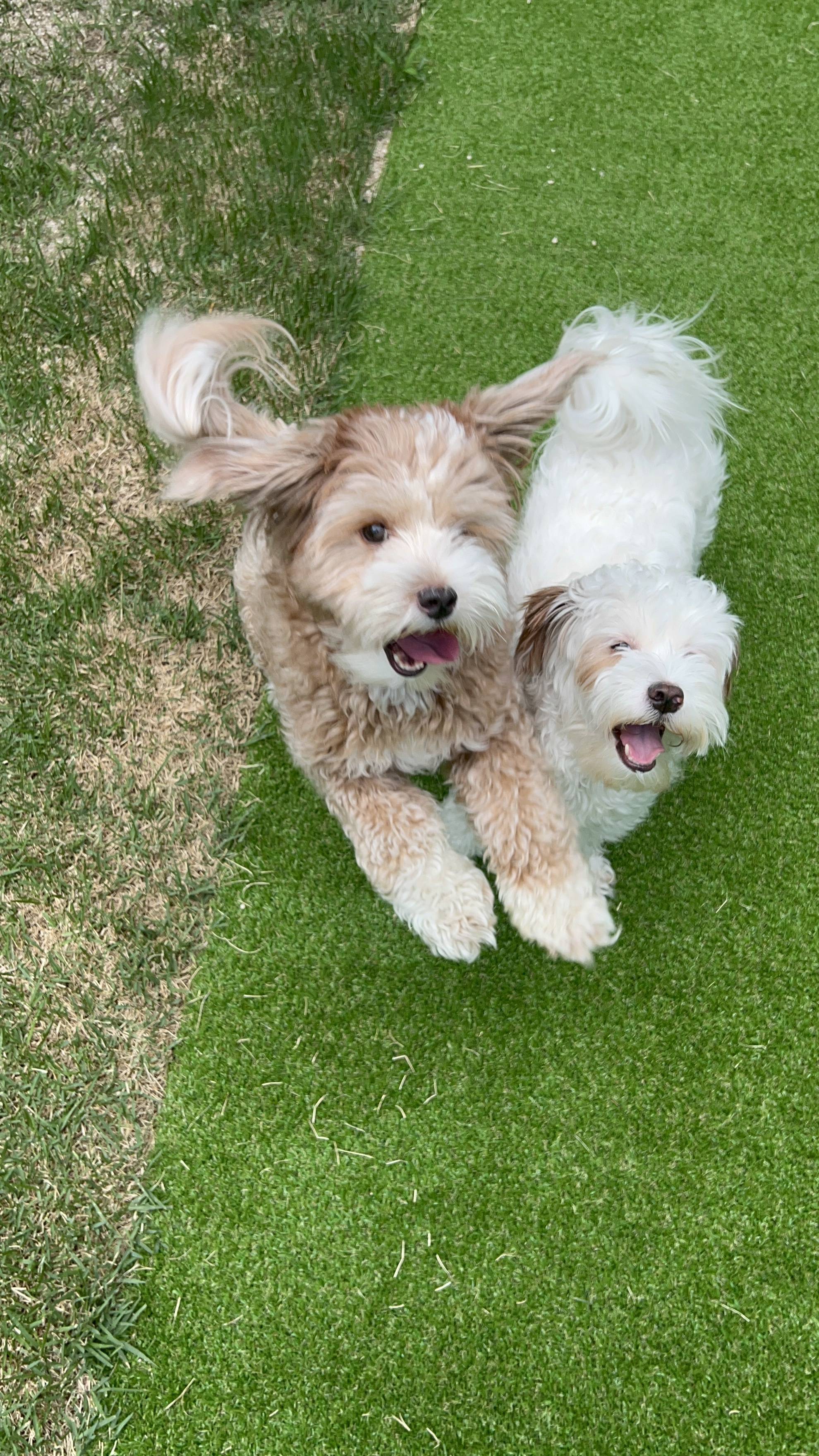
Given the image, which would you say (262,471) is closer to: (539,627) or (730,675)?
(539,627)

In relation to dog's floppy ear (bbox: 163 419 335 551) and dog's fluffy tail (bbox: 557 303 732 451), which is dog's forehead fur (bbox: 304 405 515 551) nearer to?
dog's floppy ear (bbox: 163 419 335 551)

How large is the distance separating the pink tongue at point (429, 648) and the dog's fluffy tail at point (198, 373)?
513 mm

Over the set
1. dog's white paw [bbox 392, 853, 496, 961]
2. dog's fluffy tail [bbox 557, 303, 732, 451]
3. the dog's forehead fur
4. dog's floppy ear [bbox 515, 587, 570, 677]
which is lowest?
dog's white paw [bbox 392, 853, 496, 961]

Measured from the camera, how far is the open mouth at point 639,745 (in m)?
1.87

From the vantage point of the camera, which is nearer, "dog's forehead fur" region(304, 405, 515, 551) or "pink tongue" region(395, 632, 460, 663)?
"dog's forehead fur" region(304, 405, 515, 551)

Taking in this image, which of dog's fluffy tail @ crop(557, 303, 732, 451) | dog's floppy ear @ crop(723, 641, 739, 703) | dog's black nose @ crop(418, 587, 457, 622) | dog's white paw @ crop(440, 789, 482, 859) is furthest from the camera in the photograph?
dog's white paw @ crop(440, 789, 482, 859)

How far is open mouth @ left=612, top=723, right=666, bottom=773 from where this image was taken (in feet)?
6.14

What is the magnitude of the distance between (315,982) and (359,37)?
3.75m

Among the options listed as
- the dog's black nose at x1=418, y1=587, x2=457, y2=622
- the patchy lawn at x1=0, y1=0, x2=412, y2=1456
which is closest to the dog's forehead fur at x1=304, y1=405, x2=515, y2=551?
the dog's black nose at x1=418, y1=587, x2=457, y2=622

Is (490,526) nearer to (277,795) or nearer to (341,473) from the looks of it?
(341,473)

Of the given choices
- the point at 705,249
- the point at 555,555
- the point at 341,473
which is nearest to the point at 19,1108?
the point at 341,473

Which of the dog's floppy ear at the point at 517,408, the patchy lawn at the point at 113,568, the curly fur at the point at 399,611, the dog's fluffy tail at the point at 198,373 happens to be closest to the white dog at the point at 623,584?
the curly fur at the point at 399,611

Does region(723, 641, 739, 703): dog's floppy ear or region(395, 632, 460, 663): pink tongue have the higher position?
region(395, 632, 460, 663): pink tongue

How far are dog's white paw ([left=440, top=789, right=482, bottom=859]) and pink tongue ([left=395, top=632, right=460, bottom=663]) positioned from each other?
23.2 inches
